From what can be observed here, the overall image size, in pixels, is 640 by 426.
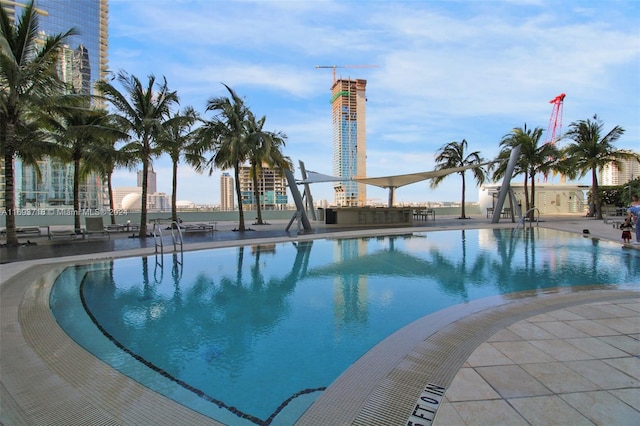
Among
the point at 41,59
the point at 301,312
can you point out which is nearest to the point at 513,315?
the point at 301,312

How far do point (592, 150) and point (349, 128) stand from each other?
67223mm

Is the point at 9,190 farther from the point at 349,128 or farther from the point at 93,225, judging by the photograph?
the point at 349,128

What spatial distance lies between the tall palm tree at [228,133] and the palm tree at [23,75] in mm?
6474

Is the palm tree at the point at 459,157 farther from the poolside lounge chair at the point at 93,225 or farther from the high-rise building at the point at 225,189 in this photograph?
the high-rise building at the point at 225,189

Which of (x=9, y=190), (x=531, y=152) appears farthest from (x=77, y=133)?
(x=531, y=152)

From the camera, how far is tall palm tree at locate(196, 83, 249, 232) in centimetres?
1673

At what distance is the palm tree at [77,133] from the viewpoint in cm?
1330

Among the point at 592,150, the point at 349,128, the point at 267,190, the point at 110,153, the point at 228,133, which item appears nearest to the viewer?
the point at 110,153

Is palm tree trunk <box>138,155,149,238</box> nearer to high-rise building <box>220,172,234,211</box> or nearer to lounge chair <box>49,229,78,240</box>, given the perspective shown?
lounge chair <box>49,229,78,240</box>

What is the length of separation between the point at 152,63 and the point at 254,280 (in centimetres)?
1186

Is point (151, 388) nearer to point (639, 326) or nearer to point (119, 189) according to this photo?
point (639, 326)

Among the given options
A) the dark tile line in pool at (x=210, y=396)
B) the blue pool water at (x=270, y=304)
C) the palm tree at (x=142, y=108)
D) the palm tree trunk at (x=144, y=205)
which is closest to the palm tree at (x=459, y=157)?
the blue pool water at (x=270, y=304)

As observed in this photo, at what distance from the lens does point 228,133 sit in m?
17.4

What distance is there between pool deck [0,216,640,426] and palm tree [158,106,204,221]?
10.4 meters
